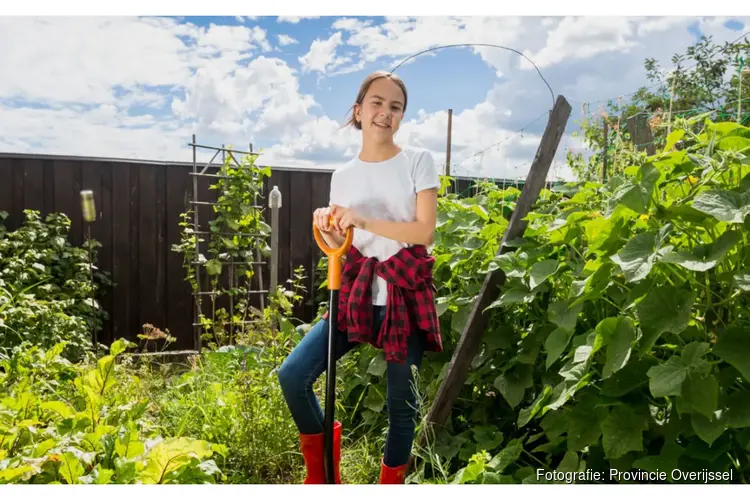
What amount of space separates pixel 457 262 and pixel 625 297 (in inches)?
31.0

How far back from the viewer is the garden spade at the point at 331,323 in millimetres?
1773

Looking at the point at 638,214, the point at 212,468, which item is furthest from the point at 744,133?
the point at 212,468

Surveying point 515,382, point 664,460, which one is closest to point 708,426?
point 664,460

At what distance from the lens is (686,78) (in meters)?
5.22

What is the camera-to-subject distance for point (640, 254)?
59.2 inches

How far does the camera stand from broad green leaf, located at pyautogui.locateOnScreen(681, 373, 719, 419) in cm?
143

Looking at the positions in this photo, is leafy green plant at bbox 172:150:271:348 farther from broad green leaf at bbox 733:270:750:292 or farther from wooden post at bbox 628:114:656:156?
broad green leaf at bbox 733:270:750:292

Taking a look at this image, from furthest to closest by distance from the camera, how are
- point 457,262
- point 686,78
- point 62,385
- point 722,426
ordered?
1. point 686,78
2. point 62,385
3. point 457,262
4. point 722,426

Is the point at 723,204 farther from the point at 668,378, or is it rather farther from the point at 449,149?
the point at 449,149

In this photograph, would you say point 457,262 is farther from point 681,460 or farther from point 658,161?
point 681,460

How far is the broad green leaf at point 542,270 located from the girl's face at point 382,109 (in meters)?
0.55

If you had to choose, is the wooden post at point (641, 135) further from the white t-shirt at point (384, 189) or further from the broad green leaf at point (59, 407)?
the broad green leaf at point (59, 407)

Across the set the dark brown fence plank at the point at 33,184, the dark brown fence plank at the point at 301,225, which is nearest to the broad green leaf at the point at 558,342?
→ the dark brown fence plank at the point at 301,225

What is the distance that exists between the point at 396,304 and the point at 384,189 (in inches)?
12.1
